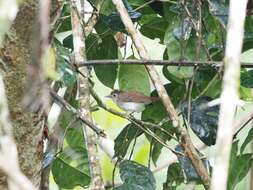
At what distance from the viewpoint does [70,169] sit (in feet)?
4.49

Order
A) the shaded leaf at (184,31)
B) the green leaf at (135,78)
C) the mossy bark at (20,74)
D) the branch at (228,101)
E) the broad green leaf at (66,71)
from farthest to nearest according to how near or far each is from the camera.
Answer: the green leaf at (135,78) < the shaded leaf at (184,31) < the broad green leaf at (66,71) < the mossy bark at (20,74) < the branch at (228,101)

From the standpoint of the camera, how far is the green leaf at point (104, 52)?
1410 mm

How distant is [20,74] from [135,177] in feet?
1.13

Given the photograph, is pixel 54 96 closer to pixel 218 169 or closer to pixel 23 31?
→ pixel 23 31

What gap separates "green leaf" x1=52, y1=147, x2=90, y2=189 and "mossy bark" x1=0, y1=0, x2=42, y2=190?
43 centimetres

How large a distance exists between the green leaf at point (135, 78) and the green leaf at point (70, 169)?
0.56 ft

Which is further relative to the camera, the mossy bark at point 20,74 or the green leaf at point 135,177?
the green leaf at point 135,177

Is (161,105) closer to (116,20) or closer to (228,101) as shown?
(116,20)

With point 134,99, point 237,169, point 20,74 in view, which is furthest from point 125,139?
point 20,74

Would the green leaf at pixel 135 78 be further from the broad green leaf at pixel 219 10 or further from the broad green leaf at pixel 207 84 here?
the broad green leaf at pixel 219 10

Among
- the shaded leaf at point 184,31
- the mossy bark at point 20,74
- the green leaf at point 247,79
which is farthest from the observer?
the green leaf at point 247,79

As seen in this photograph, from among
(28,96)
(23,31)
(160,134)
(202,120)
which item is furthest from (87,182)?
(28,96)

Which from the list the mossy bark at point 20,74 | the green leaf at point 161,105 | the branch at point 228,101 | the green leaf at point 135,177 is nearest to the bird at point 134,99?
the green leaf at point 161,105

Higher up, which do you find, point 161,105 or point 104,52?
point 104,52
